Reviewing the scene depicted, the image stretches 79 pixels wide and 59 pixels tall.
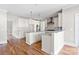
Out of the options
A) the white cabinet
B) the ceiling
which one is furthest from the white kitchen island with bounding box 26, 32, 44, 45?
the ceiling

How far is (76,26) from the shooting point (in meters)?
3.73

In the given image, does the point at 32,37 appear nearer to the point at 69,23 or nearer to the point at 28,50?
the point at 28,50

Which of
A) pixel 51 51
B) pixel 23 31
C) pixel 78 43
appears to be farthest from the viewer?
pixel 23 31

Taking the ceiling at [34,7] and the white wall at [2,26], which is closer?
the ceiling at [34,7]

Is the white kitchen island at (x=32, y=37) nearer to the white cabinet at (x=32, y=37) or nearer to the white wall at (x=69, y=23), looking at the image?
the white cabinet at (x=32, y=37)

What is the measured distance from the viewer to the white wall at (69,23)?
3770mm

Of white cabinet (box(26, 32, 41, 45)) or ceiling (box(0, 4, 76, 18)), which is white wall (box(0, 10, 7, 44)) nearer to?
ceiling (box(0, 4, 76, 18))

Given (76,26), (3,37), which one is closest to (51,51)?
(76,26)

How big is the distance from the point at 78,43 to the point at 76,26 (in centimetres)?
74

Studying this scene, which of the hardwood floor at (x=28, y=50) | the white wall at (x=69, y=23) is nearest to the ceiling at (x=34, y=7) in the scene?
the white wall at (x=69, y=23)

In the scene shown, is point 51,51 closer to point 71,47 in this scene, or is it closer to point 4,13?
point 71,47

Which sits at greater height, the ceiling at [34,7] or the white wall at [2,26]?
the ceiling at [34,7]
